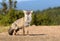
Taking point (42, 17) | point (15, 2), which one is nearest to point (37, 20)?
point (42, 17)

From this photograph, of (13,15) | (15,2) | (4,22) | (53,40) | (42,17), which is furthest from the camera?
(15,2)

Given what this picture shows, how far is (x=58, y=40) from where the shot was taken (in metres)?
9.86

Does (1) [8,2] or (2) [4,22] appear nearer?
(2) [4,22]

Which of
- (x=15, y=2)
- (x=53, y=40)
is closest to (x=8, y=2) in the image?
(x=15, y=2)

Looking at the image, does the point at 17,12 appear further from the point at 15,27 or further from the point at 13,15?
the point at 15,27

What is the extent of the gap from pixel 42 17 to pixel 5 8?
843cm

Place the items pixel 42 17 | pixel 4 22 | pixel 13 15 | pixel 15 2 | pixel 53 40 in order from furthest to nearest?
pixel 15 2
pixel 42 17
pixel 13 15
pixel 4 22
pixel 53 40

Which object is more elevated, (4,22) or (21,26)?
(21,26)

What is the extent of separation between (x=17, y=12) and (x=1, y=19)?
1.83 m

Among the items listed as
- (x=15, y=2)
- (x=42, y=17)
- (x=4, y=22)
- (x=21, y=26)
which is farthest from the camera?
(x=15, y=2)

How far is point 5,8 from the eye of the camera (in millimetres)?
30391

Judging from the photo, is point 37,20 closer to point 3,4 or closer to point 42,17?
point 42,17

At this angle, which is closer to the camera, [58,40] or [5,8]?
[58,40]

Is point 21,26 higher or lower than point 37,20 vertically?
higher
